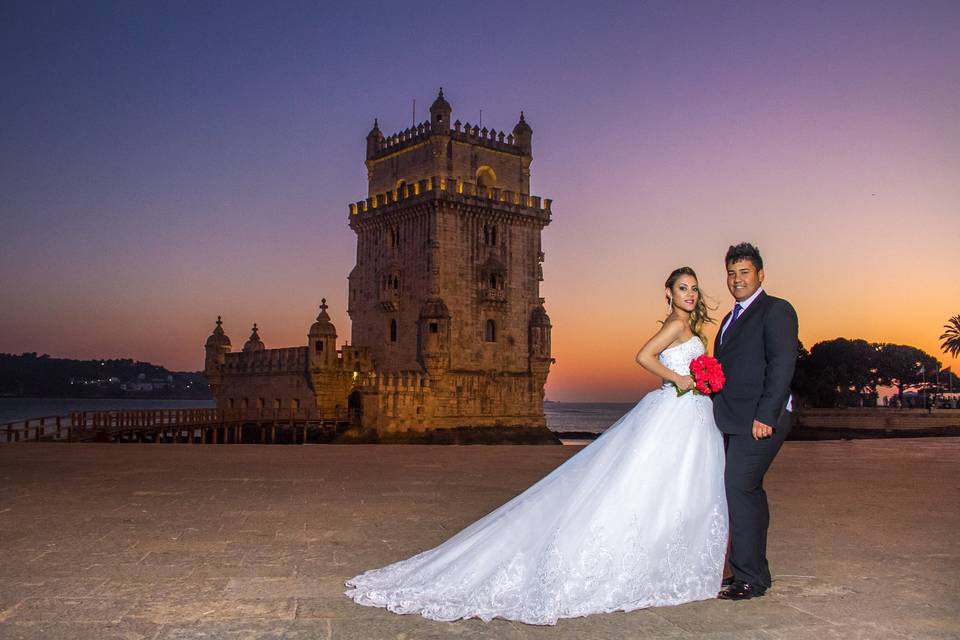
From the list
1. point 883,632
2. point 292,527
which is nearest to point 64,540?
point 292,527

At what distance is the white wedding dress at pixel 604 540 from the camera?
4793 millimetres

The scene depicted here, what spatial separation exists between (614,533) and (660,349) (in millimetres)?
1308

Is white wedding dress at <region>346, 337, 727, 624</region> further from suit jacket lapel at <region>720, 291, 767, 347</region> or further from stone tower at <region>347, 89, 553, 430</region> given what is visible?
stone tower at <region>347, 89, 553, 430</region>

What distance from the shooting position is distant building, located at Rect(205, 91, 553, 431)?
45.2m

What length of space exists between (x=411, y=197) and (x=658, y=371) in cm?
4252

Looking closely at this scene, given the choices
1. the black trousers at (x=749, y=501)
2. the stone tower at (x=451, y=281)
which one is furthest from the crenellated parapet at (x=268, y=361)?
the black trousers at (x=749, y=501)

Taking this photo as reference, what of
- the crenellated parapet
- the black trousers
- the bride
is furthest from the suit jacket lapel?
the crenellated parapet

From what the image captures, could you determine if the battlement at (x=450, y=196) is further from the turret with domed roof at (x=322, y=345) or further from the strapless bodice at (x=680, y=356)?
the strapless bodice at (x=680, y=356)

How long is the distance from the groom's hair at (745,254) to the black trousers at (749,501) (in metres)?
1.00

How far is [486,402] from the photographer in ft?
153

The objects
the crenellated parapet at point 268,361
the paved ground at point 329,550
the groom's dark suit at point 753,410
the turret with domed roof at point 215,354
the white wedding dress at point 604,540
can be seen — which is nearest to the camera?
the paved ground at point 329,550

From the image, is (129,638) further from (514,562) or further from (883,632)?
(883,632)

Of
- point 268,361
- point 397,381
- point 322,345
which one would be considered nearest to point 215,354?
point 268,361

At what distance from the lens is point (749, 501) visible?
17.2ft
